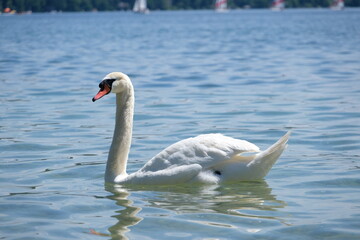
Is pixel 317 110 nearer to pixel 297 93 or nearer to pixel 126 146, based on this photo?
pixel 297 93

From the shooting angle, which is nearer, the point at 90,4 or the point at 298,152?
the point at 298,152

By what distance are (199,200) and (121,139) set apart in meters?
1.35

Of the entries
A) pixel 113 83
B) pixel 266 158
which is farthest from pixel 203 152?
pixel 113 83

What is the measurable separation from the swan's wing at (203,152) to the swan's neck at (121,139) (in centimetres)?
58

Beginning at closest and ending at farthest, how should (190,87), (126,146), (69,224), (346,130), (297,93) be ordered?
(69,224) < (126,146) < (346,130) < (297,93) < (190,87)

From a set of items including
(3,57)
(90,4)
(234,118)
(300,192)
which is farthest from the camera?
(90,4)

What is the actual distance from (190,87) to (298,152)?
8.56 m

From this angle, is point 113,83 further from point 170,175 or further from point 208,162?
point 208,162

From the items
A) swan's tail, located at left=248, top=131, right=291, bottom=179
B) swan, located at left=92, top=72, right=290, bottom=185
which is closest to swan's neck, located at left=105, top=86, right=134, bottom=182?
swan, located at left=92, top=72, right=290, bottom=185

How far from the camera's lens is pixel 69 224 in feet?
22.9

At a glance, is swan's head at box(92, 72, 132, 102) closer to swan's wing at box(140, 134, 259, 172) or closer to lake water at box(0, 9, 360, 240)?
swan's wing at box(140, 134, 259, 172)

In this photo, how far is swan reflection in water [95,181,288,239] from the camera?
7.16m

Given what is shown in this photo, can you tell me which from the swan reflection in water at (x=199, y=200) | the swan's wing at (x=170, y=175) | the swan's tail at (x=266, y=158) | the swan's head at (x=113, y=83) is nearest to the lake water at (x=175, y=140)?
the swan reflection in water at (x=199, y=200)

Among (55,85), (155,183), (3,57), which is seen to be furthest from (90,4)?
(155,183)
